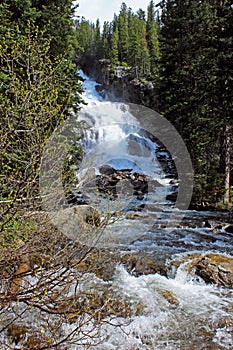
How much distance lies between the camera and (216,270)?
19.0ft

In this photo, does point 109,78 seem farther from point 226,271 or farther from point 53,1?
point 226,271

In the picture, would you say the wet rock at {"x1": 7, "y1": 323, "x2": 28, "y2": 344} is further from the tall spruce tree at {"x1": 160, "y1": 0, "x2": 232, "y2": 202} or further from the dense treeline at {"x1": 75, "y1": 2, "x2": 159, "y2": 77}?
the dense treeline at {"x1": 75, "y1": 2, "x2": 159, "y2": 77}

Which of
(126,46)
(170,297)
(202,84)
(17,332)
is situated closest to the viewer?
(17,332)

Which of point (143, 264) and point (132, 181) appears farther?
point (132, 181)

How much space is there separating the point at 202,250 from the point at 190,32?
13438mm

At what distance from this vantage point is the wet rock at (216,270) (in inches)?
220

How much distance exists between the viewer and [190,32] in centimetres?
1593

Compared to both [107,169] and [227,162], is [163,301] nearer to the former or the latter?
[227,162]

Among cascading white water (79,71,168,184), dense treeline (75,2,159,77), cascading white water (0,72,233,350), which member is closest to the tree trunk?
cascading white water (0,72,233,350)

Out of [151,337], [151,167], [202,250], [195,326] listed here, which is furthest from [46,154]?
[151,167]

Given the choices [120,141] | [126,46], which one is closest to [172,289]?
[120,141]

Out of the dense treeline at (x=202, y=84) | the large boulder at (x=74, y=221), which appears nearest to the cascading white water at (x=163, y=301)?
the large boulder at (x=74, y=221)

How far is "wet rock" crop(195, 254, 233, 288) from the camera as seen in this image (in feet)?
18.3

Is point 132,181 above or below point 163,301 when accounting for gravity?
above
